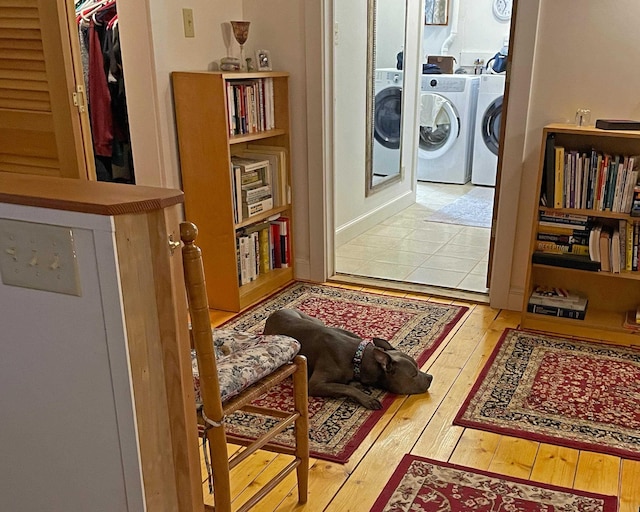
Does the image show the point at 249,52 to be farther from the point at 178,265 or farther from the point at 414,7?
the point at 178,265

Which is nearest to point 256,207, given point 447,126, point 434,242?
point 434,242

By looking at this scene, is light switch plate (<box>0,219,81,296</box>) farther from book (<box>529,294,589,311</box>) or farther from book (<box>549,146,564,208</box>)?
book (<box>529,294,589,311</box>)

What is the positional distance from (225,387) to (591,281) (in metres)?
2.23

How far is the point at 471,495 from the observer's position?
187 centimetres

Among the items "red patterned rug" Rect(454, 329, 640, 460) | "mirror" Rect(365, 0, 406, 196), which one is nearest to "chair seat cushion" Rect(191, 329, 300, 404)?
"red patterned rug" Rect(454, 329, 640, 460)

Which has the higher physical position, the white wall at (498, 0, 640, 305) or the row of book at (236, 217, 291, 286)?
the white wall at (498, 0, 640, 305)

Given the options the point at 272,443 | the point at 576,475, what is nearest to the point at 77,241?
the point at 272,443

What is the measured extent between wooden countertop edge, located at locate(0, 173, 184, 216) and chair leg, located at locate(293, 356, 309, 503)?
0.77 metres

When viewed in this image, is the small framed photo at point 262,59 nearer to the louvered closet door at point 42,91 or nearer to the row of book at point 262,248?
the row of book at point 262,248

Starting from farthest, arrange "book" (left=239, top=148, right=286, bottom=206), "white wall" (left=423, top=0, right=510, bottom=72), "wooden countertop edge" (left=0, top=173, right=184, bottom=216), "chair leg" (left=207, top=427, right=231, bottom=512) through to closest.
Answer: "white wall" (left=423, top=0, right=510, bottom=72) < "book" (left=239, top=148, right=286, bottom=206) < "chair leg" (left=207, top=427, right=231, bottom=512) < "wooden countertop edge" (left=0, top=173, right=184, bottom=216)

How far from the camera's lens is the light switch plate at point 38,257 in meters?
1.11

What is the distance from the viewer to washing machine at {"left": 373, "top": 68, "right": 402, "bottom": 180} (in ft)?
15.0

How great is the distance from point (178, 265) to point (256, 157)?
7.59ft

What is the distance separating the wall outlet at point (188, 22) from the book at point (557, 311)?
2.09 metres
